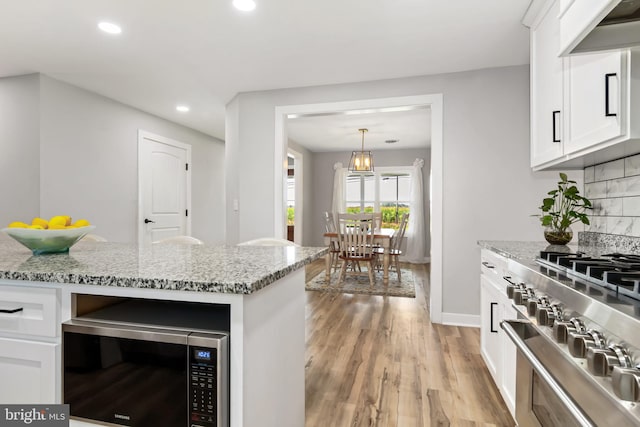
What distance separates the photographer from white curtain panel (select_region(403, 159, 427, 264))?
23.2 feet

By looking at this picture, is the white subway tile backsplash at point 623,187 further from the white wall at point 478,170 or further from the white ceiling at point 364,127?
the white ceiling at point 364,127

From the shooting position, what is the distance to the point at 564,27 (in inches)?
44.0

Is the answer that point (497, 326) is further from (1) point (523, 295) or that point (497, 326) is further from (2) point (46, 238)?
(2) point (46, 238)

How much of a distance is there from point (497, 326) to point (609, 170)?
106 cm

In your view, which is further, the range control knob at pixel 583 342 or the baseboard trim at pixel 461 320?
the baseboard trim at pixel 461 320

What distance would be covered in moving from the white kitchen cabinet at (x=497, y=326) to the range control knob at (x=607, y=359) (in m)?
0.79

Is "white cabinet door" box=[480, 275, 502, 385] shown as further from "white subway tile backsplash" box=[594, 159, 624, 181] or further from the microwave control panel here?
the microwave control panel

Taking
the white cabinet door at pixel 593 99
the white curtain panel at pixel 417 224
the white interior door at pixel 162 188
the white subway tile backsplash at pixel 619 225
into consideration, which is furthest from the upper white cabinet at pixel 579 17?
the white curtain panel at pixel 417 224

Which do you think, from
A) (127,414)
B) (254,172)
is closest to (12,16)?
(254,172)

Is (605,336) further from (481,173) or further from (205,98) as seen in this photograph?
(205,98)

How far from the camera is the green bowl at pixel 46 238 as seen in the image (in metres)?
1.31

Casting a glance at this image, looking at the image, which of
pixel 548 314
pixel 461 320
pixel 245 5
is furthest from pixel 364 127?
pixel 548 314

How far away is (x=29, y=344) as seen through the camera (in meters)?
1.02

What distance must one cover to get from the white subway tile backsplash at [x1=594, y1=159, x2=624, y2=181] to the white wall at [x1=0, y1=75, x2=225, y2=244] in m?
4.40
